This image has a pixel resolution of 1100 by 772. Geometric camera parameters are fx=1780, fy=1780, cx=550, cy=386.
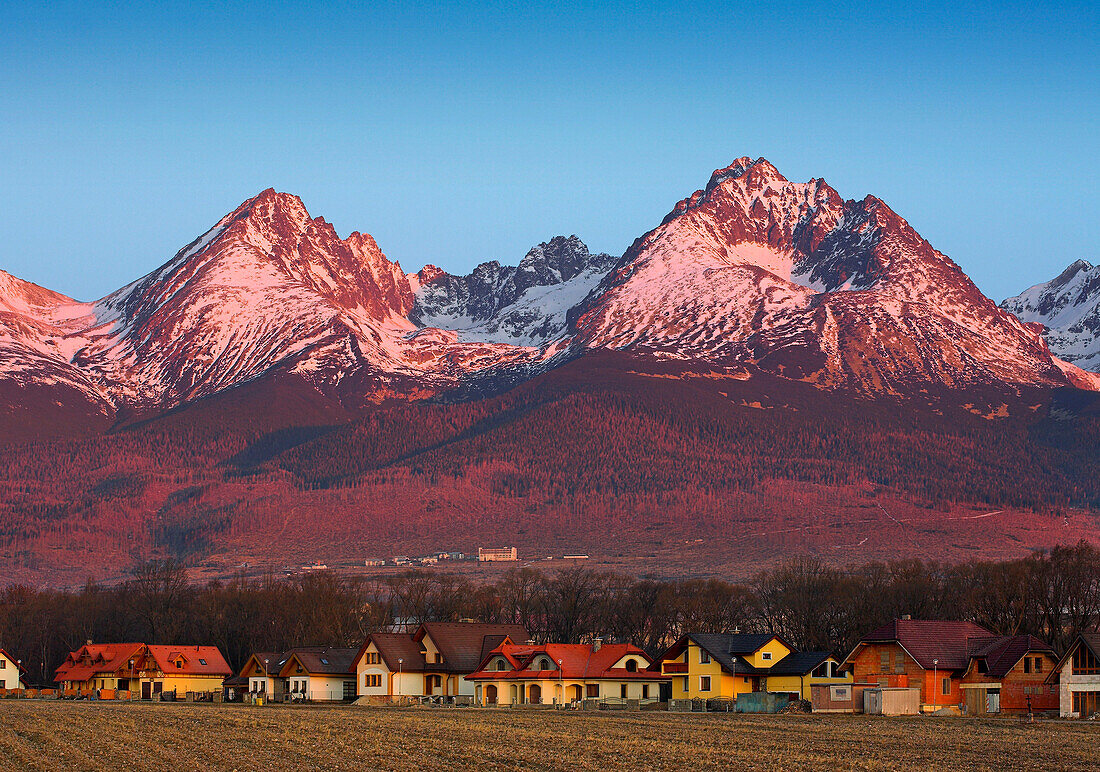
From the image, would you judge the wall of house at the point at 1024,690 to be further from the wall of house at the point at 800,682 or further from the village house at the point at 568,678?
the village house at the point at 568,678

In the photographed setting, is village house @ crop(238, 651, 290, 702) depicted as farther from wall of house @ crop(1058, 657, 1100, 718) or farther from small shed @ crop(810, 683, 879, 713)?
wall of house @ crop(1058, 657, 1100, 718)

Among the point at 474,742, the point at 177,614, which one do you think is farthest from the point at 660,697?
the point at 177,614

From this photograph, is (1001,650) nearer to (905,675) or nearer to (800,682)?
(905,675)

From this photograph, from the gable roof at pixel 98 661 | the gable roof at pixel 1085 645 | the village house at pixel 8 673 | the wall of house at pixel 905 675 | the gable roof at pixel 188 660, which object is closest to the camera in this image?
the gable roof at pixel 1085 645

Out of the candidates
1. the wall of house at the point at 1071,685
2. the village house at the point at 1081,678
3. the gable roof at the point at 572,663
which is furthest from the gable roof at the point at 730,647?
the village house at the point at 1081,678

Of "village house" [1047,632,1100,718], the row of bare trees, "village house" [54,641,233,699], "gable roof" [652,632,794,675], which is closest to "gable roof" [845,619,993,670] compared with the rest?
"gable roof" [652,632,794,675]

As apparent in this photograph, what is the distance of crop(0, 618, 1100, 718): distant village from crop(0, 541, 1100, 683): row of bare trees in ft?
60.8

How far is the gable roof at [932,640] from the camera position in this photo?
300 feet

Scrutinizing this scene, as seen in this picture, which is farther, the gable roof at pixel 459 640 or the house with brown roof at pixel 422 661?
the gable roof at pixel 459 640

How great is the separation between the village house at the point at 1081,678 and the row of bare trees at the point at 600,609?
38.9 metres

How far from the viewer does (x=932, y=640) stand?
3669 inches

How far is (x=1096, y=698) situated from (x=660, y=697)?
29964 millimetres

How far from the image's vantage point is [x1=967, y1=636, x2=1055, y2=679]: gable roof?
3499 inches

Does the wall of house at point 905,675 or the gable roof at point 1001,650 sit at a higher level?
the gable roof at point 1001,650
